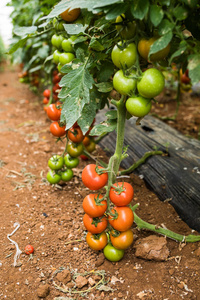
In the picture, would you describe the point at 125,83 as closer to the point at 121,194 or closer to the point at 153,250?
the point at 121,194

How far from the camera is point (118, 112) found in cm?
119

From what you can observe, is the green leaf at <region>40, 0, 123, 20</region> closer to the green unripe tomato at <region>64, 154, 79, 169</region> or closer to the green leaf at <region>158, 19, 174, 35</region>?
the green leaf at <region>158, 19, 174, 35</region>

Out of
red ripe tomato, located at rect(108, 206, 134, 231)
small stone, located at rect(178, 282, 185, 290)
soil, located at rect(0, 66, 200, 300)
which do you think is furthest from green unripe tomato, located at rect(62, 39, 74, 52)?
small stone, located at rect(178, 282, 185, 290)

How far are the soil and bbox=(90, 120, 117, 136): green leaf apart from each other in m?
0.63

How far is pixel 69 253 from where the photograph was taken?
4.63ft

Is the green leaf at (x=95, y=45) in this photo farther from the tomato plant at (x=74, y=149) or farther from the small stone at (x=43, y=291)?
the small stone at (x=43, y=291)

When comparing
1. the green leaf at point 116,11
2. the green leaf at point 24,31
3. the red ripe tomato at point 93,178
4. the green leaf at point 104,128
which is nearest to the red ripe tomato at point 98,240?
the red ripe tomato at point 93,178

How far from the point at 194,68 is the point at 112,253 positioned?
0.89 m

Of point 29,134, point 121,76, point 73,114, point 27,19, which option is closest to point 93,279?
point 73,114

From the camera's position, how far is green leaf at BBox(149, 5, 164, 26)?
2.74 ft

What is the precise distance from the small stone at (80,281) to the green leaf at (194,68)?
0.97 meters

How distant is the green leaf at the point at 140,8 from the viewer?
0.84 metres

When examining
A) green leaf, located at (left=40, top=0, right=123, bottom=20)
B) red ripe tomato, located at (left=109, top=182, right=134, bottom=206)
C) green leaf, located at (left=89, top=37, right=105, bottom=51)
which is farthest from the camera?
red ripe tomato, located at (left=109, top=182, right=134, bottom=206)

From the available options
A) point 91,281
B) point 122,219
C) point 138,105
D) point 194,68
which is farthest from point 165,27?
point 91,281
